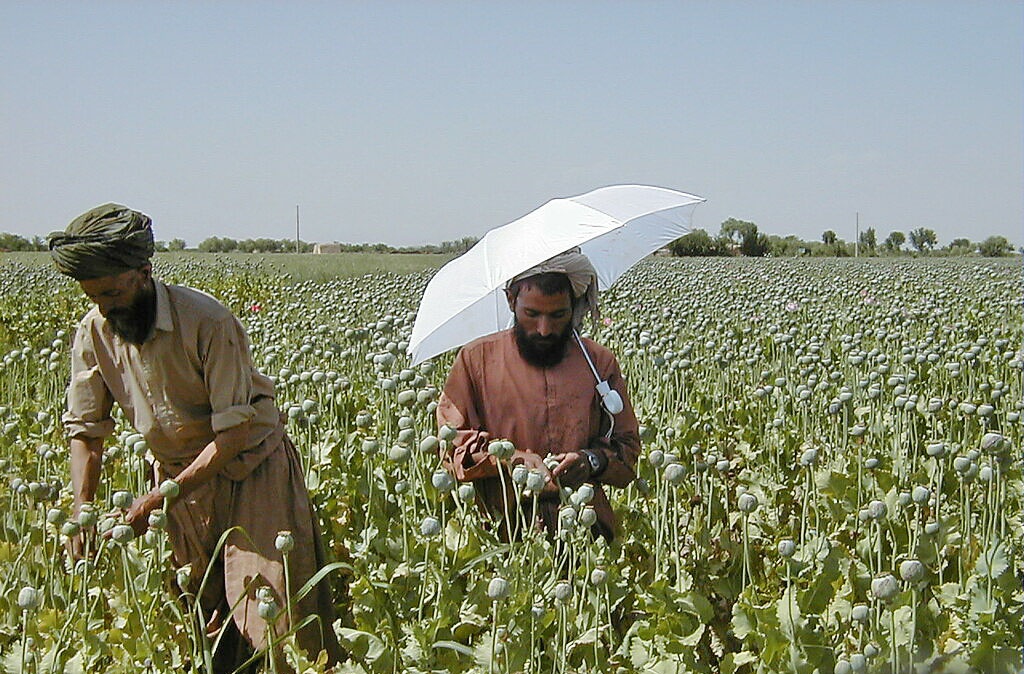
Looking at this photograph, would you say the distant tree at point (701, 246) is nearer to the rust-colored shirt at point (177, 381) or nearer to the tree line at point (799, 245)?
the tree line at point (799, 245)

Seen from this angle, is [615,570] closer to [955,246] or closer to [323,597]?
[323,597]

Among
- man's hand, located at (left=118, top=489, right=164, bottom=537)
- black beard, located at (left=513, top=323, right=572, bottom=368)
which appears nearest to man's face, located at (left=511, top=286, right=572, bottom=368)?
black beard, located at (left=513, top=323, right=572, bottom=368)

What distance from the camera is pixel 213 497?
8.68 ft

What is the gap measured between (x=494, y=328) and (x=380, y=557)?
3.11 ft

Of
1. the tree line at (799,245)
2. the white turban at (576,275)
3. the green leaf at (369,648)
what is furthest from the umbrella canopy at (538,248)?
the tree line at (799,245)

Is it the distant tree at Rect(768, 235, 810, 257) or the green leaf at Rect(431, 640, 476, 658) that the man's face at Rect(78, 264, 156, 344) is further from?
the distant tree at Rect(768, 235, 810, 257)

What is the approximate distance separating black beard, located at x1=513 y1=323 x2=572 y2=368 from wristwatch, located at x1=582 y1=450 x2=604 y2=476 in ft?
0.88

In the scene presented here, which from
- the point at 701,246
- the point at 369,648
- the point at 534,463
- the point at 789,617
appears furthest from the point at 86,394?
the point at 701,246

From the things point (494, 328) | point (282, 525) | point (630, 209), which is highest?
point (630, 209)

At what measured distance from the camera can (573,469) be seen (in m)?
2.69

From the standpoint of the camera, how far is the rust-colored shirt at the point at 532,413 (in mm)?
2793

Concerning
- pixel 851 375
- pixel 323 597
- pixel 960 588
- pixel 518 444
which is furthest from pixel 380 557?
pixel 851 375

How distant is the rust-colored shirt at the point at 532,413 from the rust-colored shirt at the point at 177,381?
0.50 metres

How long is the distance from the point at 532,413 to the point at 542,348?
173 mm
